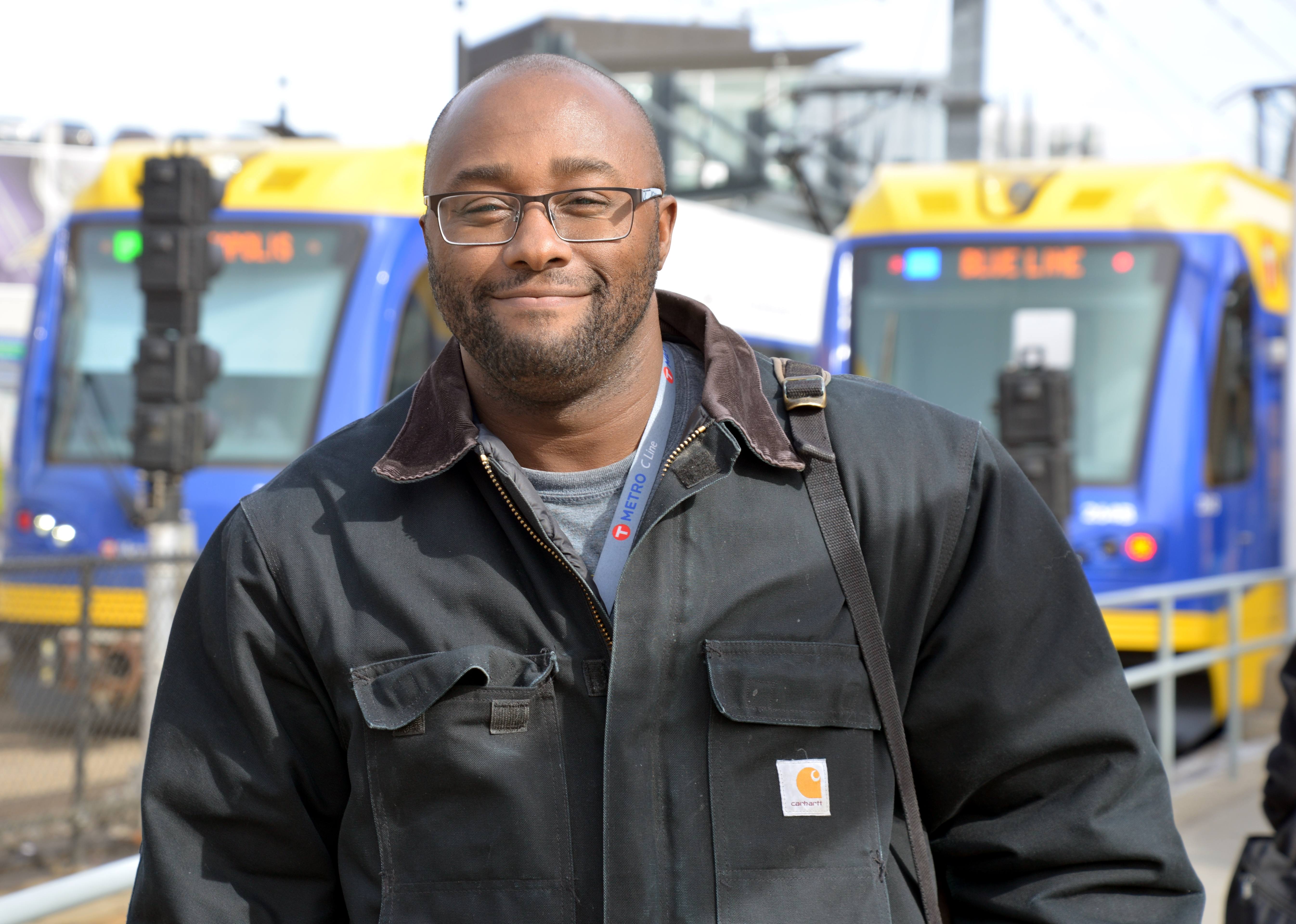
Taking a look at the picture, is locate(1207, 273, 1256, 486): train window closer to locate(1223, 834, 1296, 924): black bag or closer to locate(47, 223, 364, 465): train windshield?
locate(47, 223, 364, 465): train windshield

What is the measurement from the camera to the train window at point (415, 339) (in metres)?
9.23

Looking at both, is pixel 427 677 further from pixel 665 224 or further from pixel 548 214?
pixel 665 224

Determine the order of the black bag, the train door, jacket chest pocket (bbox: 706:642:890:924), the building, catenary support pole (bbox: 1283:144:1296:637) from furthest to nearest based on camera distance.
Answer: the building, catenary support pole (bbox: 1283:144:1296:637), the train door, the black bag, jacket chest pocket (bbox: 706:642:890:924)

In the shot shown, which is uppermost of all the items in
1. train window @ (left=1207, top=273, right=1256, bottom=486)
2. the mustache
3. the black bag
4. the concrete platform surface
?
the mustache

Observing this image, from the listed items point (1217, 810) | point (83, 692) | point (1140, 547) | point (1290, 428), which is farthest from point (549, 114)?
point (1290, 428)

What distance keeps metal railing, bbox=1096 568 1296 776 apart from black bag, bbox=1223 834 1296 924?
315 centimetres

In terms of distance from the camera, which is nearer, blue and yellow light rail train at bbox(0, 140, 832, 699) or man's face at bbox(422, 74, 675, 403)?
man's face at bbox(422, 74, 675, 403)

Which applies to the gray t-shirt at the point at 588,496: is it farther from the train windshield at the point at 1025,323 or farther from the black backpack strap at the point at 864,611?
the train windshield at the point at 1025,323

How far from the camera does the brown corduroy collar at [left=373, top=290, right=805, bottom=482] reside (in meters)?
1.86

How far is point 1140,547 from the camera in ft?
29.2

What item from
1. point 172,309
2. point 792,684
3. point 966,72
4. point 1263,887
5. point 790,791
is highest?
point 966,72

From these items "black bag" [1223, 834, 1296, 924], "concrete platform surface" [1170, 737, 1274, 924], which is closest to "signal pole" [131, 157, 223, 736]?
"concrete platform surface" [1170, 737, 1274, 924]

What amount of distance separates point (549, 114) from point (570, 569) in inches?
21.8

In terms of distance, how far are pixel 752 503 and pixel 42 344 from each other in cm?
900
